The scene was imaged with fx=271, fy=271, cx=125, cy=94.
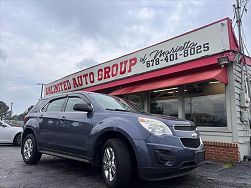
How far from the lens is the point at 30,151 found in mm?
6934

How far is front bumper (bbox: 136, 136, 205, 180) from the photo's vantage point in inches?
163

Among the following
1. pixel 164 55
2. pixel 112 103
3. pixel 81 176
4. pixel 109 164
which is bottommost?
pixel 81 176

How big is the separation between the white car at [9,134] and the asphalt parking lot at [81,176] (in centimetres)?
579

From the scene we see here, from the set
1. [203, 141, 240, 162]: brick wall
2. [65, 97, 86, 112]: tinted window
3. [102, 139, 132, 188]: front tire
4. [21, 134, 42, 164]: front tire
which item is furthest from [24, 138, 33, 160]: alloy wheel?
[203, 141, 240, 162]: brick wall

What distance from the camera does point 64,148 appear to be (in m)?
5.68

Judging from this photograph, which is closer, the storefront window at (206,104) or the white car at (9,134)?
the storefront window at (206,104)

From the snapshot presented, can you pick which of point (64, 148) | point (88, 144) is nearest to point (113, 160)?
point (88, 144)

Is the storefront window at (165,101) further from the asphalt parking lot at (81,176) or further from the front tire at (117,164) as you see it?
the front tire at (117,164)

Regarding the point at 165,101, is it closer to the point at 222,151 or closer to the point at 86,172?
the point at 222,151

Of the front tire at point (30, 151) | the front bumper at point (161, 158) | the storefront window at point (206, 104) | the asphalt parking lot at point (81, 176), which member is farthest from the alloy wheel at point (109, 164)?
the storefront window at point (206, 104)

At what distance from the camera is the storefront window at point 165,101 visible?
378 inches

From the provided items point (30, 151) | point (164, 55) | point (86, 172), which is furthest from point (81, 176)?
point (164, 55)

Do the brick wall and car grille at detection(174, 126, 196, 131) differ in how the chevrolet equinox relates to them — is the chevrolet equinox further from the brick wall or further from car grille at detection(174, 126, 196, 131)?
the brick wall

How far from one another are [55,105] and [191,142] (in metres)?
3.56
